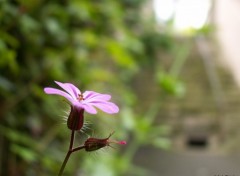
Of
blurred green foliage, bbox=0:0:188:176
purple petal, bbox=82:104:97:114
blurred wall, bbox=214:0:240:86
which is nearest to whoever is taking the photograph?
purple petal, bbox=82:104:97:114


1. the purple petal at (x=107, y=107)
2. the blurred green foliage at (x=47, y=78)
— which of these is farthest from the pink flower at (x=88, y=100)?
the blurred green foliage at (x=47, y=78)

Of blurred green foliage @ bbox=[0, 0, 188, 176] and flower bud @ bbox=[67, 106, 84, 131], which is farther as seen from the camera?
blurred green foliage @ bbox=[0, 0, 188, 176]

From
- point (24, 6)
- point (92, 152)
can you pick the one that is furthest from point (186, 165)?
point (92, 152)

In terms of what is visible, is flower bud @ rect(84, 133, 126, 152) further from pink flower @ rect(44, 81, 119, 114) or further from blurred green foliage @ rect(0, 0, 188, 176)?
blurred green foliage @ rect(0, 0, 188, 176)

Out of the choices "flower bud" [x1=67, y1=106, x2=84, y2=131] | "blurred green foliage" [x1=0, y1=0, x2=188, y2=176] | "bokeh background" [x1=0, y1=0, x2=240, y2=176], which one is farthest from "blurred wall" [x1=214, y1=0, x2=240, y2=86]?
"flower bud" [x1=67, y1=106, x2=84, y2=131]

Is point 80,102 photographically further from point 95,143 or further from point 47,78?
point 47,78
